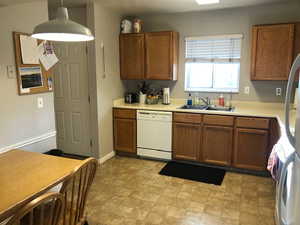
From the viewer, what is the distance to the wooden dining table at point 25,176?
4.64 feet

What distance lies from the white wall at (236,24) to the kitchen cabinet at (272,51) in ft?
1.02

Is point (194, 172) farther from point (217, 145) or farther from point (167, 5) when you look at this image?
point (167, 5)

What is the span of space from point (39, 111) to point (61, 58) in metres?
1.45

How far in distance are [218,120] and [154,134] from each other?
101 cm

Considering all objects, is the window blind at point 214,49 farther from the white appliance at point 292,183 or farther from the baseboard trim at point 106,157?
the white appliance at point 292,183

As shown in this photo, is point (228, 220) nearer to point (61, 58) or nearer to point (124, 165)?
point (124, 165)

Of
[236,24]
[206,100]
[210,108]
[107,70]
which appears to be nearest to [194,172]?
[210,108]

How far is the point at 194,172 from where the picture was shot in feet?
11.7

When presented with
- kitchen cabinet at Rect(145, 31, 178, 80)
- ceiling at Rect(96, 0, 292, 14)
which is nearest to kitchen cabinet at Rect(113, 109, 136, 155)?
kitchen cabinet at Rect(145, 31, 178, 80)

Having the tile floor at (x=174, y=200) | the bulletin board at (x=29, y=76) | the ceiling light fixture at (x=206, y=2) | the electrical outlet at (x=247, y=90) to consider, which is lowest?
the tile floor at (x=174, y=200)

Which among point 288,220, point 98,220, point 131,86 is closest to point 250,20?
point 131,86

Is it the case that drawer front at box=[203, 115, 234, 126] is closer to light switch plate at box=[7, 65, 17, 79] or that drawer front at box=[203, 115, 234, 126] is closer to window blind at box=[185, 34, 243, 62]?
window blind at box=[185, 34, 243, 62]

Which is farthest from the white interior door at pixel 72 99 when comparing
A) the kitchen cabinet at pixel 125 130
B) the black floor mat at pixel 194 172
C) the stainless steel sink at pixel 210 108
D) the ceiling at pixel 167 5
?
the stainless steel sink at pixel 210 108

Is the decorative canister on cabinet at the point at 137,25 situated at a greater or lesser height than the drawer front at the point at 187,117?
greater
